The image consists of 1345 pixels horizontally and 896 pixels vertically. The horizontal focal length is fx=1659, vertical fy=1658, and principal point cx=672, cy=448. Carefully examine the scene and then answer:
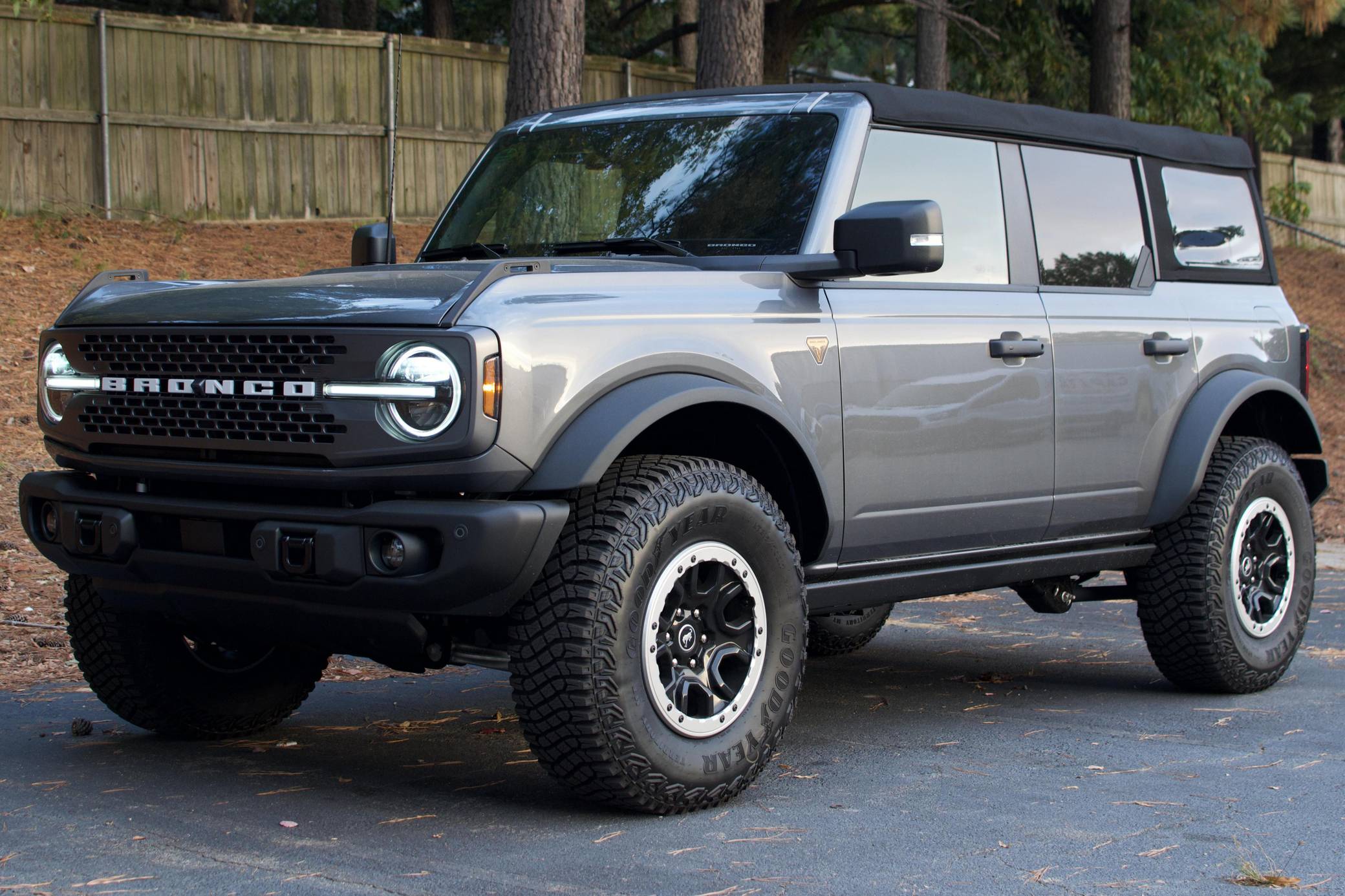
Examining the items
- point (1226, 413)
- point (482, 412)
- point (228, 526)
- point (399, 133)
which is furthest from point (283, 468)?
point (399, 133)

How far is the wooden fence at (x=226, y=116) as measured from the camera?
1488 cm

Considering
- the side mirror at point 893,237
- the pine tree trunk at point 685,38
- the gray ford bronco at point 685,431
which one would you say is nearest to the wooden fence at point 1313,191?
the pine tree trunk at point 685,38

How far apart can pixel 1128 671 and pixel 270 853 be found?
4.10 metres

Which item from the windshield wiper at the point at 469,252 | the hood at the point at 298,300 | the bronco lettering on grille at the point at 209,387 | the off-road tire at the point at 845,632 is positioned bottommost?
the off-road tire at the point at 845,632

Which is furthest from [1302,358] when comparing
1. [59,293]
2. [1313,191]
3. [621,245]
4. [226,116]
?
[1313,191]

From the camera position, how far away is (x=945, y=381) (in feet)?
17.2

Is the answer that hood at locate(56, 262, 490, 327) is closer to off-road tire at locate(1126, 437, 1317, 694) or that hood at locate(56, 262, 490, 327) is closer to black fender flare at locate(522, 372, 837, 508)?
black fender flare at locate(522, 372, 837, 508)

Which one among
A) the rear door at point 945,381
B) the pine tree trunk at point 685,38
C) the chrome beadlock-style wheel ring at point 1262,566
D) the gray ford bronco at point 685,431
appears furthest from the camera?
the pine tree trunk at point 685,38

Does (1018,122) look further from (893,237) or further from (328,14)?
(328,14)

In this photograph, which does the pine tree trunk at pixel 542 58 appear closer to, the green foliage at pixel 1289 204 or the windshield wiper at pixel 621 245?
the windshield wiper at pixel 621 245

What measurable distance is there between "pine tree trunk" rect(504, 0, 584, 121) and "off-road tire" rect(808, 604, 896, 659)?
15.5 ft

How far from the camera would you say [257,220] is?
16172mm

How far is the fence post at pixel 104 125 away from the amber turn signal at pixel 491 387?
40.1ft

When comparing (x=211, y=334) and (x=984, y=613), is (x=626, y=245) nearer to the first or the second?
(x=211, y=334)
